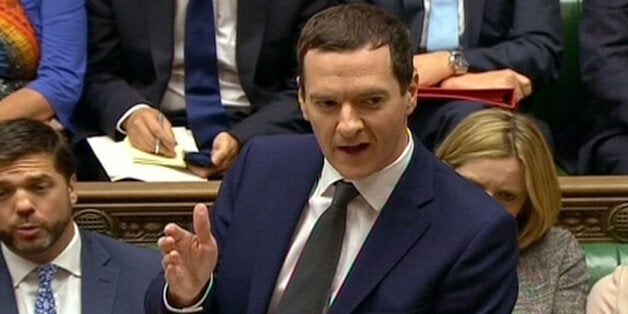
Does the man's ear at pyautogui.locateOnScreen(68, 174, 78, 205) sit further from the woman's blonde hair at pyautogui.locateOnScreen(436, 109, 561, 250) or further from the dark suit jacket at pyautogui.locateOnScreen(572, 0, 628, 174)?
the dark suit jacket at pyautogui.locateOnScreen(572, 0, 628, 174)

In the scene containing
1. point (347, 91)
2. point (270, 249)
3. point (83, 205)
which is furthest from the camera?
point (83, 205)

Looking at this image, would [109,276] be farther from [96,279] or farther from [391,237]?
[391,237]

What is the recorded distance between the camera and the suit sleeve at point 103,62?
208 cm

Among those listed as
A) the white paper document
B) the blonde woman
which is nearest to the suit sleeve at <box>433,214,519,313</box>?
the blonde woman

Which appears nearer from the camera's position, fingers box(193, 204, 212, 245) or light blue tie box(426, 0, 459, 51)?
fingers box(193, 204, 212, 245)

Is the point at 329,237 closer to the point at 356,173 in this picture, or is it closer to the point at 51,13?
the point at 356,173

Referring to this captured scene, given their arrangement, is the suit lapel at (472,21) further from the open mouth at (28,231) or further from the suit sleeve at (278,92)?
the open mouth at (28,231)

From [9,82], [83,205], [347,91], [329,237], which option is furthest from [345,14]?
[9,82]

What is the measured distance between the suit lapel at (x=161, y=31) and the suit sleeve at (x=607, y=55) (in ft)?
2.42

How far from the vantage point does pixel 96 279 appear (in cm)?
162

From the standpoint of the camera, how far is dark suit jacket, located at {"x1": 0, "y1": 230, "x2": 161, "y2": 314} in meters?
1.60

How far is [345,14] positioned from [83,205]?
833 mm

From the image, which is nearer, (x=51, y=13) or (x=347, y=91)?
(x=347, y=91)

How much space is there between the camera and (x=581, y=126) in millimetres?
2225
